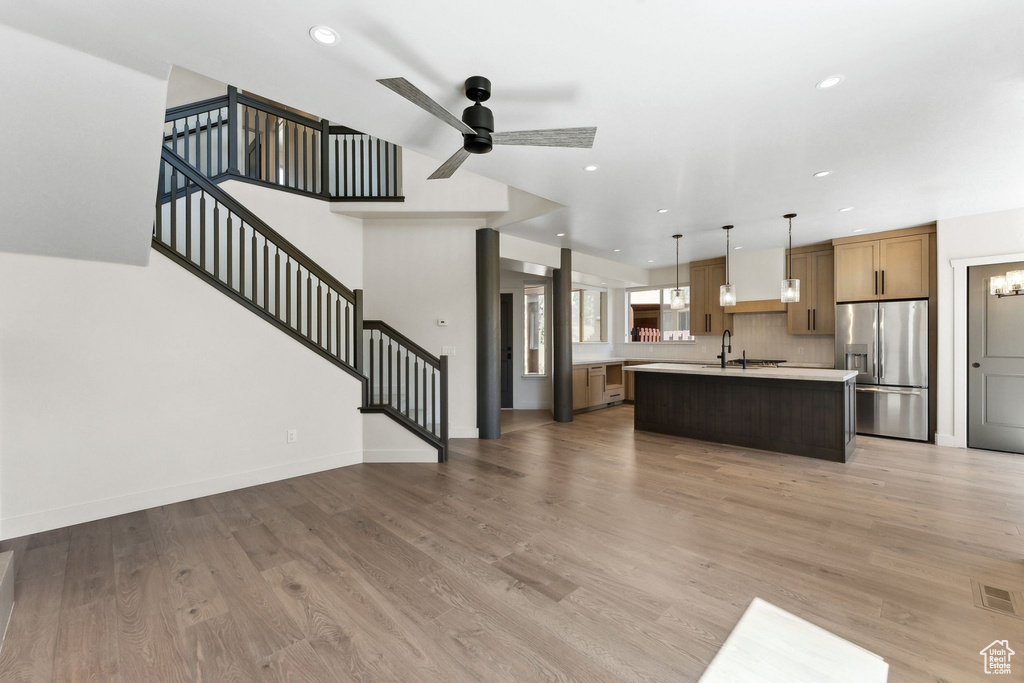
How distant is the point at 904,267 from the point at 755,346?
2.39 m

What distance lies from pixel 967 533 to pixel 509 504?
3131mm

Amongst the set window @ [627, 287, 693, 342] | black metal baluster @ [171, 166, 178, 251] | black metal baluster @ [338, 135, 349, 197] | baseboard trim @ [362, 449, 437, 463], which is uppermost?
black metal baluster @ [338, 135, 349, 197]

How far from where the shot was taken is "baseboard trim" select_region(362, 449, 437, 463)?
4.65 metres

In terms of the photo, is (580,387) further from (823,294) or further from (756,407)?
(823,294)

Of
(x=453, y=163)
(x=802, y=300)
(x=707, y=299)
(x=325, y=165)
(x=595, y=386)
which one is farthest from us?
(x=595, y=386)

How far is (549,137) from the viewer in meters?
2.59

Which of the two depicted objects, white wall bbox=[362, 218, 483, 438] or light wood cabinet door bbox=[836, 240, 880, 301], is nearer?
white wall bbox=[362, 218, 483, 438]

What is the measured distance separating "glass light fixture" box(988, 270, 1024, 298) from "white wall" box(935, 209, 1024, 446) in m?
0.22

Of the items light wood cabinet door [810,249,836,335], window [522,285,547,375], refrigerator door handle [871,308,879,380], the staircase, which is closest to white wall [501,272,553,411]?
window [522,285,547,375]

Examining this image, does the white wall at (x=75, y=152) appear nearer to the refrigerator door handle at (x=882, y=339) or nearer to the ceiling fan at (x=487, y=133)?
the ceiling fan at (x=487, y=133)

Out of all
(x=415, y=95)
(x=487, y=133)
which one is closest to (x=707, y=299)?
(x=487, y=133)

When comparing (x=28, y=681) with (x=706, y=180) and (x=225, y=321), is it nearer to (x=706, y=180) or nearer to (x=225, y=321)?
(x=225, y=321)

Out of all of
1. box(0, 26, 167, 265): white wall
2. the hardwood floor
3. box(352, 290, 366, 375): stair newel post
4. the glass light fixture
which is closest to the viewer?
the hardwood floor

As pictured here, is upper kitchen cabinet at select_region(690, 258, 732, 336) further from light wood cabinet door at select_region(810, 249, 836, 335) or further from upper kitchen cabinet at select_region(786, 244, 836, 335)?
light wood cabinet door at select_region(810, 249, 836, 335)
